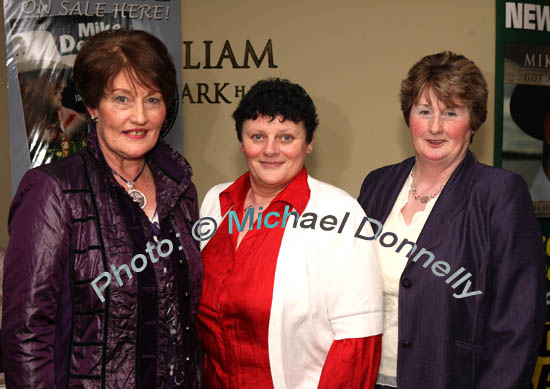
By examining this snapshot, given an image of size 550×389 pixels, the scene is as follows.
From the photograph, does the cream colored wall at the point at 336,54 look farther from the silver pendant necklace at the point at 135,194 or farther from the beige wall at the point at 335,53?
the silver pendant necklace at the point at 135,194

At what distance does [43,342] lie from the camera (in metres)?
1.73

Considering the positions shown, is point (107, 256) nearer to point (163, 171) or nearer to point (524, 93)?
point (163, 171)

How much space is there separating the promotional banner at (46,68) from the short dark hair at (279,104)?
1.72 m

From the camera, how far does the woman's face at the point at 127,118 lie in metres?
1.90

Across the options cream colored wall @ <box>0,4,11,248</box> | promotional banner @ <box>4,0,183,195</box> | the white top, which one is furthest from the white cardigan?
cream colored wall @ <box>0,4,11,248</box>

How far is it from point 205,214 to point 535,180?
249cm

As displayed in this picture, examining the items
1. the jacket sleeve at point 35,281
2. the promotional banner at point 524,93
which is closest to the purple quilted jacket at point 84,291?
the jacket sleeve at point 35,281

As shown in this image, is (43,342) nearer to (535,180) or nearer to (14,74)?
(14,74)

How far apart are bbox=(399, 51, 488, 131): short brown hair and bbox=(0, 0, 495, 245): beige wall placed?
5.16 feet

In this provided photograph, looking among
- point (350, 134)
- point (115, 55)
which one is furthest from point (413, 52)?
point (115, 55)

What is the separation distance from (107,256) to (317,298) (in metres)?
0.71

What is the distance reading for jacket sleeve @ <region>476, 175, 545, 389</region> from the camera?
76.7 inches

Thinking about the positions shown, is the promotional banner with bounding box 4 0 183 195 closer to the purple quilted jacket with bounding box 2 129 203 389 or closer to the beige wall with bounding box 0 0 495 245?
the beige wall with bounding box 0 0 495 245

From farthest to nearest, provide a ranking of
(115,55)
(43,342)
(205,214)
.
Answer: (205,214) → (115,55) → (43,342)
